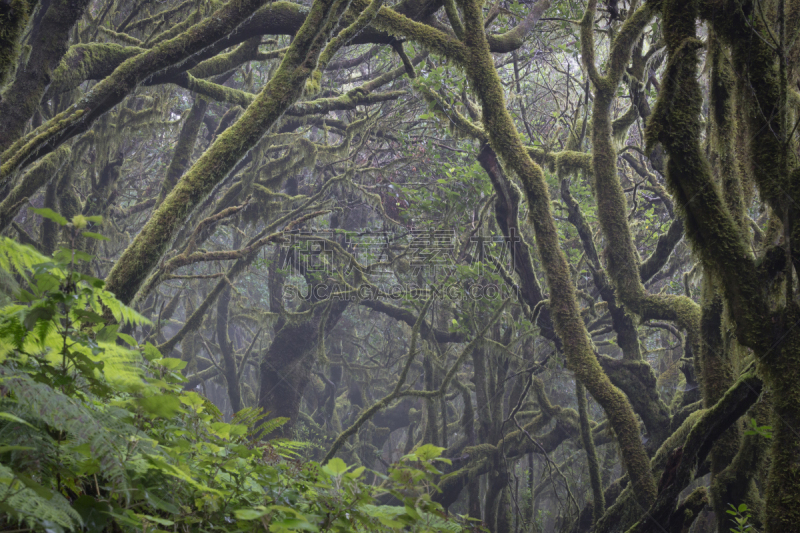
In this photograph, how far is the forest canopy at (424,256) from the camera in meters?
1.46

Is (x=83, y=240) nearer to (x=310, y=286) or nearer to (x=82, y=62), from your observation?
(x=82, y=62)

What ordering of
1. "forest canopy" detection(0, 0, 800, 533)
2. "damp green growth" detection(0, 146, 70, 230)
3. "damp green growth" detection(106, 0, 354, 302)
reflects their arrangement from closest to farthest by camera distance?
"forest canopy" detection(0, 0, 800, 533) < "damp green growth" detection(106, 0, 354, 302) < "damp green growth" detection(0, 146, 70, 230)

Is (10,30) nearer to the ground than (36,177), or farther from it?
farther from it

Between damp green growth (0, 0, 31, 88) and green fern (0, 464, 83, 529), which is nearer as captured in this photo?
green fern (0, 464, 83, 529)

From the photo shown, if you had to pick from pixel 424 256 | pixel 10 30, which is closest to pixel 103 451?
pixel 10 30

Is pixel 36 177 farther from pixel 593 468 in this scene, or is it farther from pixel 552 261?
pixel 593 468

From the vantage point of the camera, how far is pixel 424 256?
28.2 ft

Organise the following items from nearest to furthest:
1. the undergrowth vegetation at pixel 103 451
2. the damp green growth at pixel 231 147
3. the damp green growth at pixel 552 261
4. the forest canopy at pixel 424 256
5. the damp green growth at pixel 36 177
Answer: the undergrowth vegetation at pixel 103 451
the forest canopy at pixel 424 256
the damp green growth at pixel 231 147
the damp green growth at pixel 552 261
the damp green growth at pixel 36 177

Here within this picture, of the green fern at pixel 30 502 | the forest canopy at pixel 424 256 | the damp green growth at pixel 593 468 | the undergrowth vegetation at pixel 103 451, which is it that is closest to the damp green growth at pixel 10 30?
the forest canopy at pixel 424 256

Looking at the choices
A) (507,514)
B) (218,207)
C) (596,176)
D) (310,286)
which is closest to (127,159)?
(218,207)

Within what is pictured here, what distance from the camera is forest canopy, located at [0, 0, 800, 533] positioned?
1.46 metres

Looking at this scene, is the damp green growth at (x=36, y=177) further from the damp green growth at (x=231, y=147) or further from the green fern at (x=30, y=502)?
the green fern at (x=30, y=502)

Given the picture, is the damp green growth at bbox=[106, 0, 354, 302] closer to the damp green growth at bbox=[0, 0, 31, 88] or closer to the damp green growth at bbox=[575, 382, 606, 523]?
the damp green growth at bbox=[0, 0, 31, 88]

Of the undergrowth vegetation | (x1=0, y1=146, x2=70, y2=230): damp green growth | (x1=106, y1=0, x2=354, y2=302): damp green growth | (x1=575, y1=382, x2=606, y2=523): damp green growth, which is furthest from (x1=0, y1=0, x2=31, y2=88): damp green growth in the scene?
(x1=575, y1=382, x2=606, y2=523): damp green growth
